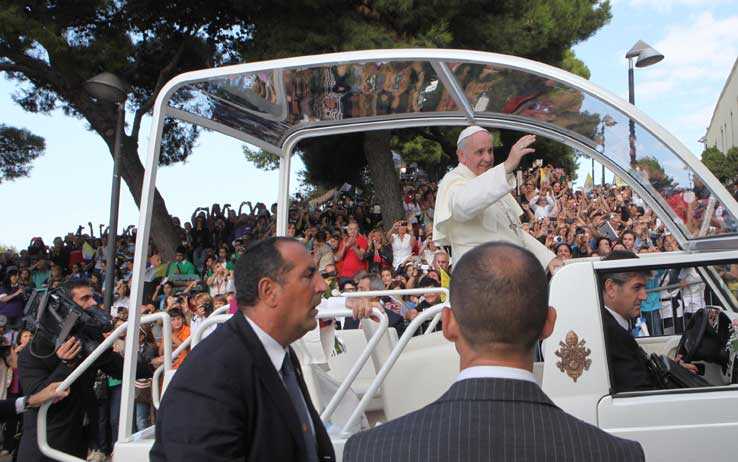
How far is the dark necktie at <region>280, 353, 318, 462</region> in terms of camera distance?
97.3 inches

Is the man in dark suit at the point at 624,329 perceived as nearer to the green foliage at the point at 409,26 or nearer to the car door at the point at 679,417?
the car door at the point at 679,417

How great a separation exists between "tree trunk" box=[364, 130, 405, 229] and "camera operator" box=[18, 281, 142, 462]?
499 inches

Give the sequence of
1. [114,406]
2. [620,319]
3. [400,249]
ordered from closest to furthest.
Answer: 1. [620,319]
2. [114,406]
3. [400,249]

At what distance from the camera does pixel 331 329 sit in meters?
4.54

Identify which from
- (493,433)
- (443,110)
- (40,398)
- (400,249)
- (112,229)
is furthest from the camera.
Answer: (400,249)

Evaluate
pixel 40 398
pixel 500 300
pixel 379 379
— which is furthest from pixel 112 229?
pixel 500 300

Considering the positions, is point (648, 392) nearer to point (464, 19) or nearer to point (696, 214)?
point (696, 214)

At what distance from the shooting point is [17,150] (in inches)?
791

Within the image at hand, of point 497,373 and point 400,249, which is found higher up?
point 400,249

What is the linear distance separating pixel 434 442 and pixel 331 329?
3.11 metres

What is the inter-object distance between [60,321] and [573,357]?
10.4 ft

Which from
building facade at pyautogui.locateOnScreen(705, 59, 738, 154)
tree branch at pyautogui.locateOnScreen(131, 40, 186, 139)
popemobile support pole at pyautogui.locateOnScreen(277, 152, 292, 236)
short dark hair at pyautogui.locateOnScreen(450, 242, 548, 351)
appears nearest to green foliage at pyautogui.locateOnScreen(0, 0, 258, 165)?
tree branch at pyautogui.locateOnScreen(131, 40, 186, 139)

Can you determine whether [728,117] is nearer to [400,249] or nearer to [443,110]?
[400,249]

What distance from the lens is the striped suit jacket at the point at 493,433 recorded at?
1.43 m
